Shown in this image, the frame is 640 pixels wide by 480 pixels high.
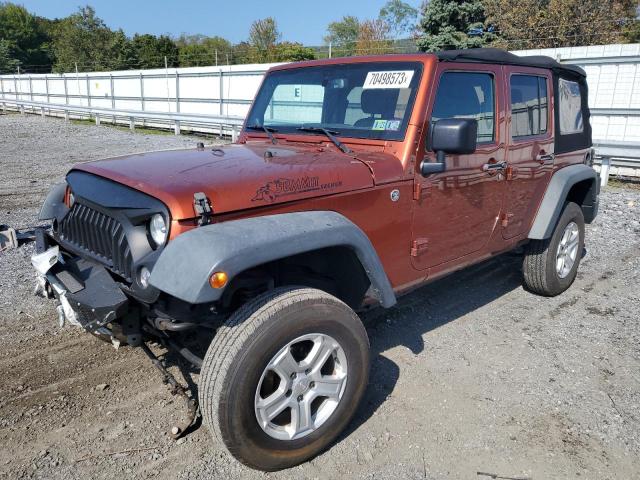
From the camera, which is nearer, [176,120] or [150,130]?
[176,120]

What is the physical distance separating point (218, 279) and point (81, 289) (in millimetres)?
903

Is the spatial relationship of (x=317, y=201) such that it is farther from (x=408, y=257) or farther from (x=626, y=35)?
(x=626, y=35)

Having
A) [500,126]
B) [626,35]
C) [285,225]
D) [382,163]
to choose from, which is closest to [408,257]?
[382,163]

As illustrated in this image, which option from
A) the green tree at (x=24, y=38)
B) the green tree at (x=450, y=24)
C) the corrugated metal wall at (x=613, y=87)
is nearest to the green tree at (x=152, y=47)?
the green tree at (x=24, y=38)

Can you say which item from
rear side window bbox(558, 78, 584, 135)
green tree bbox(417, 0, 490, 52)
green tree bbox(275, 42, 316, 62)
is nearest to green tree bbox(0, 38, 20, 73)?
green tree bbox(275, 42, 316, 62)

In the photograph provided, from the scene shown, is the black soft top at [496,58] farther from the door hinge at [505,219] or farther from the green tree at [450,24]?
the green tree at [450,24]

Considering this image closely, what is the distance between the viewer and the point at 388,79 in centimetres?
337

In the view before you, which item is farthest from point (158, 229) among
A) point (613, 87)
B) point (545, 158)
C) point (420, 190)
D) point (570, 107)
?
point (613, 87)

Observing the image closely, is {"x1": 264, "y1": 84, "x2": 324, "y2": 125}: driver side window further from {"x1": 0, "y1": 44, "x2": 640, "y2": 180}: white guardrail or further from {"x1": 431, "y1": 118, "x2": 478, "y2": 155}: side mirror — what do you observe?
{"x1": 0, "y1": 44, "x2": 640, "y2": 180}: white guardrail

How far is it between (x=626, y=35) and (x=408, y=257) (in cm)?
2265

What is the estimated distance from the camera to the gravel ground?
2.70 metres

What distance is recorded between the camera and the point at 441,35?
1908 cm

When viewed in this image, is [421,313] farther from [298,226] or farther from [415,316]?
[298,226]

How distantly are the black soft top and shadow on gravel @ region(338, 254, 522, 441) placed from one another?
6.71 ft
